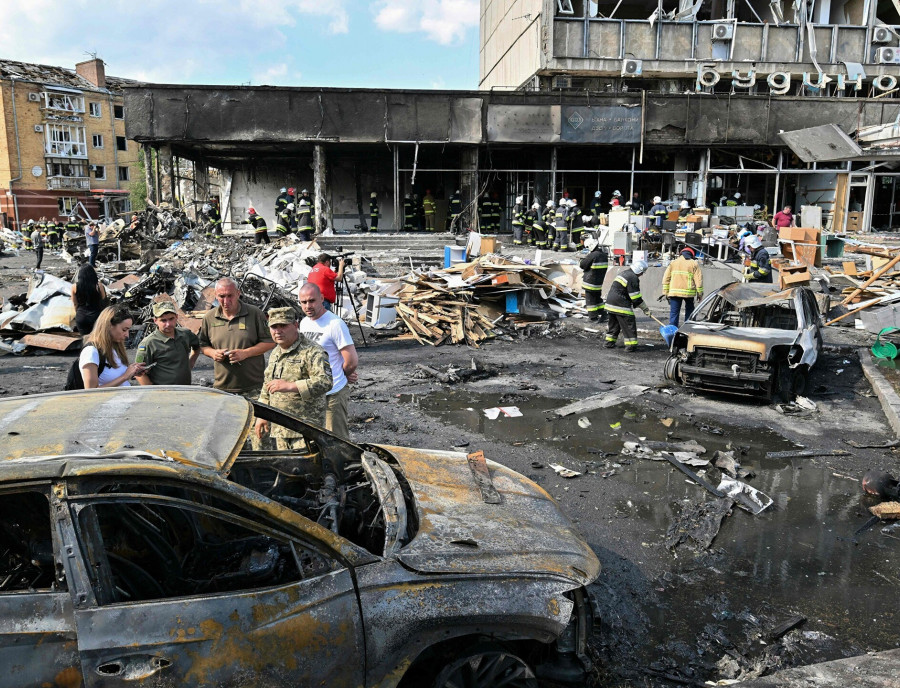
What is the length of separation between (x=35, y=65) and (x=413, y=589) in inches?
2532

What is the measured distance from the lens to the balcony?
5156 centimetres

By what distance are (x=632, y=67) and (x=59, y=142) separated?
44.5 meters

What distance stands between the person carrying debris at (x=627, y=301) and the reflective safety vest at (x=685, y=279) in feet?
3.24

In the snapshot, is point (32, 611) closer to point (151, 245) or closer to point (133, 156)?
point (151, 245)

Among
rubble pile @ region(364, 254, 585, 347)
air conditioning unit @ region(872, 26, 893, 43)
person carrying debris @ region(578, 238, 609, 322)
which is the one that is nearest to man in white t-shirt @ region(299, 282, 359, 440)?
rubble pile @ region(364, 254, 585, 347)

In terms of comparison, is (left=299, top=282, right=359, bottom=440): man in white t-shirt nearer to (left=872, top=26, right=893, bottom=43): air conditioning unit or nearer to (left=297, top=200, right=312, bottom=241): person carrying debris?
(left=297, top=200, right=312, bottom=241): person carrying debris

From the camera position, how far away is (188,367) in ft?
18.6

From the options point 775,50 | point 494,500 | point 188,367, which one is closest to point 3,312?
point 188,367

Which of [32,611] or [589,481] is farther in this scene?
[589,481]

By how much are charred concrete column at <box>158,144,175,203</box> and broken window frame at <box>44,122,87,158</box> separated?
1298 inches

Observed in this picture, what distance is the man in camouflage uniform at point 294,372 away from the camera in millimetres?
5047

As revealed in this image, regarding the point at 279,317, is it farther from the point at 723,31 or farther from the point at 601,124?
the point at 723,31

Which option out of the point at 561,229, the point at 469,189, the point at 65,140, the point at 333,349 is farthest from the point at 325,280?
the point at 65,140

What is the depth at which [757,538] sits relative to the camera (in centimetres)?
540
